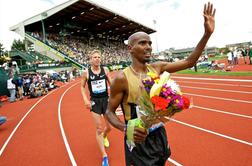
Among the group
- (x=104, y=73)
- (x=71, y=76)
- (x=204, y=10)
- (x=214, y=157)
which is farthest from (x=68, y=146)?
(x=71, y=76)

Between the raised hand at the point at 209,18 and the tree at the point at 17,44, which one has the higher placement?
the tree at the point at 17,44

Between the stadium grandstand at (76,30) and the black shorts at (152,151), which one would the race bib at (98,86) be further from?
the stadium grandstand at (76,30)

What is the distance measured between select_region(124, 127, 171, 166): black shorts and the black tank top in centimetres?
249

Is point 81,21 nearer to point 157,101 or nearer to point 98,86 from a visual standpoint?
point 98,86

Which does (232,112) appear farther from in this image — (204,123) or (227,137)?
(227,137)

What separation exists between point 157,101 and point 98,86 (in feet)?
10.1

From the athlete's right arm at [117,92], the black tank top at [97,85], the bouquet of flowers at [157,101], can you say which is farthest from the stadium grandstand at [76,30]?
the bouquet of flowers at [157,101]

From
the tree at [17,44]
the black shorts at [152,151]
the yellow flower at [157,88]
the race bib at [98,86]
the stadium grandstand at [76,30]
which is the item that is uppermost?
the tree at [17,44]

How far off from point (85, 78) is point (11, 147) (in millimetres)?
3239

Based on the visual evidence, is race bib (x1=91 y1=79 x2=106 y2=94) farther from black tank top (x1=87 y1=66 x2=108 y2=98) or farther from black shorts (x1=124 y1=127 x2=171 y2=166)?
black shorts (x1=124 y1=127 x2=171 y2=166)

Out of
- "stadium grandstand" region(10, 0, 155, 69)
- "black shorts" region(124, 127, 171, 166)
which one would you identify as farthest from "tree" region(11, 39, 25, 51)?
"black shorts" region(124, 127, 171, 166)

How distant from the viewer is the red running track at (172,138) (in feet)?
14.8

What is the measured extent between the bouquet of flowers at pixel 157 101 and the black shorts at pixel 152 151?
38 centimetres

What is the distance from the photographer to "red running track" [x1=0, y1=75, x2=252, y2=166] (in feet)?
14.8
